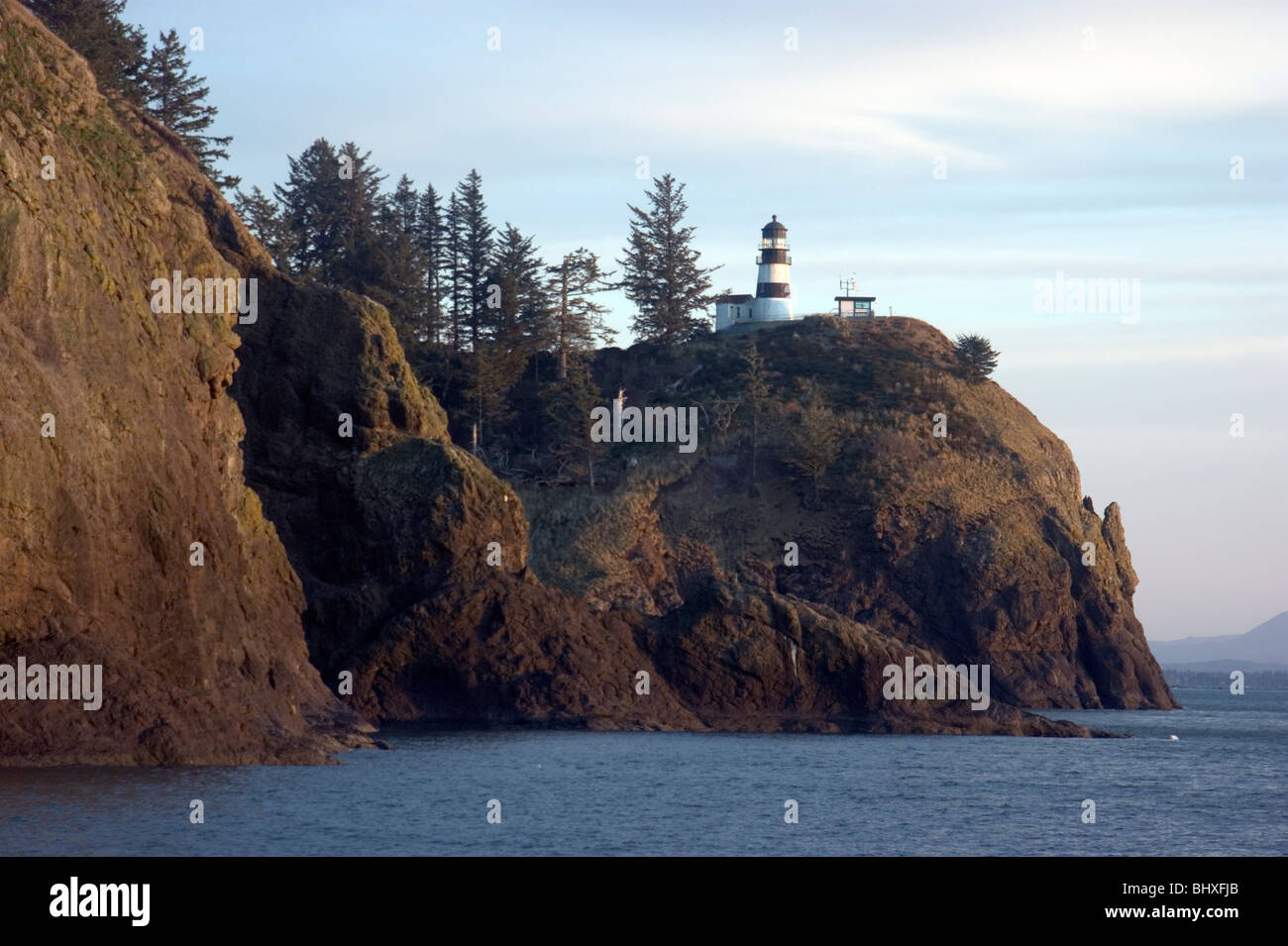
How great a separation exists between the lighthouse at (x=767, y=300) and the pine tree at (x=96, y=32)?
55118 millimetres

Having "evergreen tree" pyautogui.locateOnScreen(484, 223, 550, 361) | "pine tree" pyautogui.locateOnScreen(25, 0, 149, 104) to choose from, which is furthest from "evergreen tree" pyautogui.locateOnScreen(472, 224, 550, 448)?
"pine tree" pyautogui.locateOnScreen(25, 0, 149, 104)

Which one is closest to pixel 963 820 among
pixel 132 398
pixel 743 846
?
pixel 743 846

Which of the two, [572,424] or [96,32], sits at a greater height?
[96,32]

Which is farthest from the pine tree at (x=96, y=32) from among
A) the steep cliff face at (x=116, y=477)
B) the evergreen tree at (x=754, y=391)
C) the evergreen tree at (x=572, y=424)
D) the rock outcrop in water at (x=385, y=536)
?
the evergreen tree at (x=754, y=391)

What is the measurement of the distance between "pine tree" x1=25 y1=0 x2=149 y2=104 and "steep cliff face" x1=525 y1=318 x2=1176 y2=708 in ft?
106

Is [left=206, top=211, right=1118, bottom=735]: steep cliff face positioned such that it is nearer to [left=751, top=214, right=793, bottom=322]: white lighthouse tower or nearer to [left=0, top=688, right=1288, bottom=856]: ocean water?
[left=0, top=688, right=1288, bottom=856]: ocean water

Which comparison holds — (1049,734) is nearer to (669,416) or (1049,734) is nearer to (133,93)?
(669,416)

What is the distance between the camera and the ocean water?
3164cm

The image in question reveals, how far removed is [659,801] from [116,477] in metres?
16.4

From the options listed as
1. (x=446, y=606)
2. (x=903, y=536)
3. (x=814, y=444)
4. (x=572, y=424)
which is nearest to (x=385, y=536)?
(x=446, y=606)

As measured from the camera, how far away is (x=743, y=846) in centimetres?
3447

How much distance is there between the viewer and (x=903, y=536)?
8756 centimetres

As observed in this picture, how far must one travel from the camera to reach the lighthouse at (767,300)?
382 feet

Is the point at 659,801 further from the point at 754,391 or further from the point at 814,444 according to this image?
the point at 754,391
